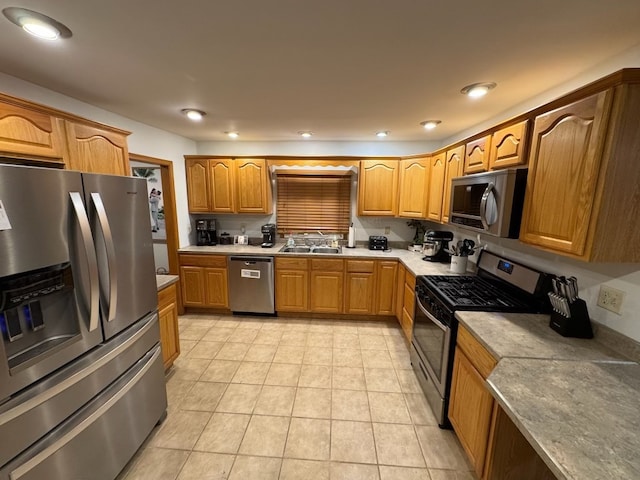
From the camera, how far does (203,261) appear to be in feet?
11.5

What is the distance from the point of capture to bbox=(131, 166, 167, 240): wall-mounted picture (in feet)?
14.3

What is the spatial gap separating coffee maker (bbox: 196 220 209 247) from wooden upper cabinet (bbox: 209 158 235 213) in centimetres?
24

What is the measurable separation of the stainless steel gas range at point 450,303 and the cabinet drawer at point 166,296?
2153 millimetres

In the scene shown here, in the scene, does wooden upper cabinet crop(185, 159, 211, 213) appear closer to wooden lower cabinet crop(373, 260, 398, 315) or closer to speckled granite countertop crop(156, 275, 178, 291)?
speckled granite countertop crop(156, 275, 178, 291)

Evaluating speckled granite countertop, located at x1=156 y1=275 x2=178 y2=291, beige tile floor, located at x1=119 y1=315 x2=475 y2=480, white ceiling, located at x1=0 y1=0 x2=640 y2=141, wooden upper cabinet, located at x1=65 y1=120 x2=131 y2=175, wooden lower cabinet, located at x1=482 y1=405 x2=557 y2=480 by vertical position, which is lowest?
beige tile floor, located at x1=119 y1=315 x2=475 y2=480

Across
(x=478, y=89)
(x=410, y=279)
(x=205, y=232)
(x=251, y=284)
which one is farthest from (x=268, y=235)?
(x=478, y=89)

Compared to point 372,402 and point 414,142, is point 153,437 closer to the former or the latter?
point 372,402

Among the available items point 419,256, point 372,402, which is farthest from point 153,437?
point 419,256

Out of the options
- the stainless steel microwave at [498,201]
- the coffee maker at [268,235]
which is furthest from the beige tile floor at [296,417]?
the stainless steel microwave at [498,201]

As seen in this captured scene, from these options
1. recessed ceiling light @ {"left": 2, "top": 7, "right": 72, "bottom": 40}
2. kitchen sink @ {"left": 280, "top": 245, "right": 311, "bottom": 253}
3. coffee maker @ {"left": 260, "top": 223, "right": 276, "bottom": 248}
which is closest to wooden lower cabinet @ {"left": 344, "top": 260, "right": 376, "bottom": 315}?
kitchen sink @ {"left": 280, "top": 245, "right": 311, "bottom": 253}

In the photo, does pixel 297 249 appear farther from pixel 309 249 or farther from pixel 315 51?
pixel 315 51

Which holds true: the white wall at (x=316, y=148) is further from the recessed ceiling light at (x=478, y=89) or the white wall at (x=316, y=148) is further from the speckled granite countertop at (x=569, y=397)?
the speckled granite countertop at (x=569, y=397)

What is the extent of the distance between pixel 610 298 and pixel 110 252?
255 cm

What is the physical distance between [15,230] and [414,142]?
3870 millimetres
